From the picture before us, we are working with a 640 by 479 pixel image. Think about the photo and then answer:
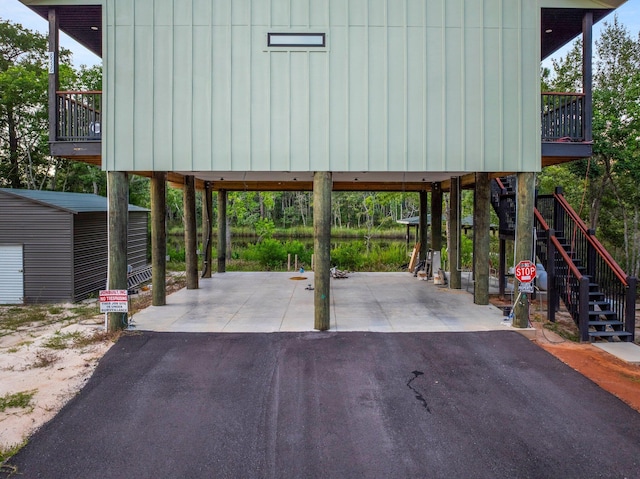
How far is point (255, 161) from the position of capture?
7.70 m

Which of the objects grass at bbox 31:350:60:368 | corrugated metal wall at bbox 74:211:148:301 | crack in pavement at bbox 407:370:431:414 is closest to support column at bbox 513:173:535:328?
crack in pavement at bbox 407:370:431:414

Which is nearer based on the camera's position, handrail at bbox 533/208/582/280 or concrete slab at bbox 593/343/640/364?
concrete slab at bbox 593/343/640/364

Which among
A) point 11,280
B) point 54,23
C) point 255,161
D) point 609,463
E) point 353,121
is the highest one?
point 54,23

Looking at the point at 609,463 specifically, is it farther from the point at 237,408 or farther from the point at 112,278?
the point at 112,278

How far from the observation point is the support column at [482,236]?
10070 mm

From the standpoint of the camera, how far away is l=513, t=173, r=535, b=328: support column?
7.86 metres

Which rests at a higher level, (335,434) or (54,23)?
(54,23)

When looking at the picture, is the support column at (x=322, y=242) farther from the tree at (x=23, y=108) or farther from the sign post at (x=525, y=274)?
the tree at (x=23, y=108)

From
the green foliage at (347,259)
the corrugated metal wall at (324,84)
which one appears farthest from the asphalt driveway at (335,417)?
the green foliage at (347,259)

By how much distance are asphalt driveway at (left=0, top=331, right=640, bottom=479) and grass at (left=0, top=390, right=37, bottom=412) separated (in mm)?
550

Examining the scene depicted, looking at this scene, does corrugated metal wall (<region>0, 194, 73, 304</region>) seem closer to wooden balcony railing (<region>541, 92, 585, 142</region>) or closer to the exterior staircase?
the exterior staircase

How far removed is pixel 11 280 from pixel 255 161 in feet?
26.3

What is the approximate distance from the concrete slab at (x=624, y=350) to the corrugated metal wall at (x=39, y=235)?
1190 cm

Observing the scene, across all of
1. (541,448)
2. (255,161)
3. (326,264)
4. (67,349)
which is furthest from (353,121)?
(67,349)
